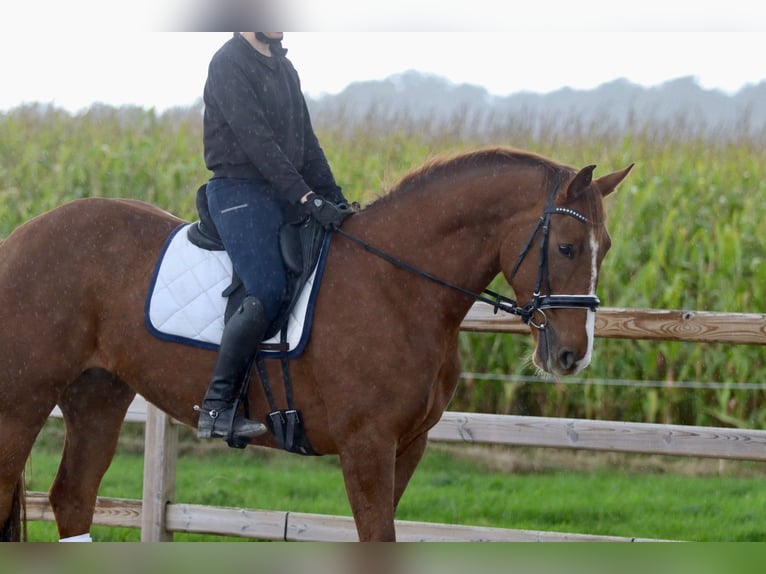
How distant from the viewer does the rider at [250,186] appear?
3797 mm

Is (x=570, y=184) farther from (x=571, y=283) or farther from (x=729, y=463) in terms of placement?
(x=729, y=463)

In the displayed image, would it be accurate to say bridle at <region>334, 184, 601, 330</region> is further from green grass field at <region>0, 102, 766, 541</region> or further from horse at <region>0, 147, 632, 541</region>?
green grass field at <region>0, 102, 766, 541</region>

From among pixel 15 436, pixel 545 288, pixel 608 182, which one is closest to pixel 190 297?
pixel 15 436

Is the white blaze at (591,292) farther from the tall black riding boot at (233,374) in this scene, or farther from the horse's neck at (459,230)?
the tall black riding boot at (233,374)

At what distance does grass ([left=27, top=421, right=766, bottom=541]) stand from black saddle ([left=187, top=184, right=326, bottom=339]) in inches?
100

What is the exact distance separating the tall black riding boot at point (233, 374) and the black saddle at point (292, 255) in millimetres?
112

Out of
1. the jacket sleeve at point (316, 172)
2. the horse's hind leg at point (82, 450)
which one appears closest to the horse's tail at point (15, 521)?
the horse's hind leg at point (82, 450)

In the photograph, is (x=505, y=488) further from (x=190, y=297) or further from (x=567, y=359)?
(x=190, y=297)

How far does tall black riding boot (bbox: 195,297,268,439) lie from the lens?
3762 mm

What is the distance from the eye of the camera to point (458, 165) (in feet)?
12.9

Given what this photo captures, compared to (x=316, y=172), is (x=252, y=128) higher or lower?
higher

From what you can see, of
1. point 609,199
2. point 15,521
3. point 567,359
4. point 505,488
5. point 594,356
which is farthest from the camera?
point 609,199

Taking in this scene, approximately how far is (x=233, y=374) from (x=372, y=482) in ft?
2.32

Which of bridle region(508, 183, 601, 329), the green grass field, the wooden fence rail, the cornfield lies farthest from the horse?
the cornfield
